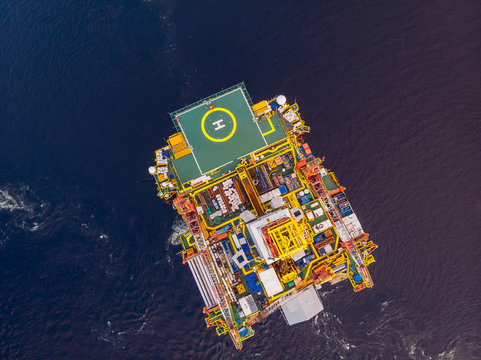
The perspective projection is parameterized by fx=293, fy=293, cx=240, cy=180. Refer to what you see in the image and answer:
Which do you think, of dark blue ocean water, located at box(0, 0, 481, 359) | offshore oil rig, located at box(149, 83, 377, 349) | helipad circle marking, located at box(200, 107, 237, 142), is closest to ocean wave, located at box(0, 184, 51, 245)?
dark blue ocean water, located at box(0, 0, 481, 359)

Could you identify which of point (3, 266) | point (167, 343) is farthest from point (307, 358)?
point (3, 266)

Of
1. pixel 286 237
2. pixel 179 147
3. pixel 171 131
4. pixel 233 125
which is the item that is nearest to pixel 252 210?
pixel 286 237

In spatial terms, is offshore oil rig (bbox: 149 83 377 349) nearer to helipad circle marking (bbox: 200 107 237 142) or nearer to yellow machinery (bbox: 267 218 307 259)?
helipad circle marking (bbox: 200 107 237 142)

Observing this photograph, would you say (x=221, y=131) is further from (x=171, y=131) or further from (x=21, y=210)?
(x=21, y=210)

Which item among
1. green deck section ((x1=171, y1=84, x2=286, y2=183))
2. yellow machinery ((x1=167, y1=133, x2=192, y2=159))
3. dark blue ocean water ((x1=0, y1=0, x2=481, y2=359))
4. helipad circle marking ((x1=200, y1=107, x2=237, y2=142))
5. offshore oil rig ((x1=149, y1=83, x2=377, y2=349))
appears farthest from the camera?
helipad circle marking ((x1=200, y1=107, x2=237, y2=142))

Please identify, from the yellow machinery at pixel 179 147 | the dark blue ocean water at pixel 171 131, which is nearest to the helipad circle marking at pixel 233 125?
the yellow machinery at pixel 179 147

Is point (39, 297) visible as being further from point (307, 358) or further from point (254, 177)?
point (307, 358)

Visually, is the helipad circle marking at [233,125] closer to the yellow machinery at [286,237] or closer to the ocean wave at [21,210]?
the yellow machinery at [286,237]
